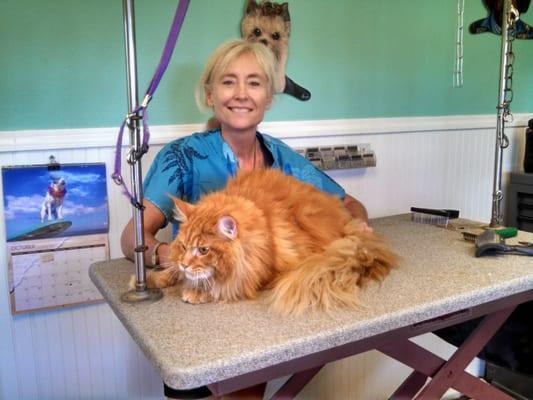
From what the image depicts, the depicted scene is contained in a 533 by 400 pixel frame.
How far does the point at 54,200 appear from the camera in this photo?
57.2 inches

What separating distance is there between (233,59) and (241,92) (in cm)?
9

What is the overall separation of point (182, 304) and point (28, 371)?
90cm

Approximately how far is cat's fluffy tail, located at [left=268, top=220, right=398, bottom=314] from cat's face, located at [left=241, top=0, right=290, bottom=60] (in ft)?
3.05

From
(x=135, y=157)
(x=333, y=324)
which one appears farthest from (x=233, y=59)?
(x=333, y=324)

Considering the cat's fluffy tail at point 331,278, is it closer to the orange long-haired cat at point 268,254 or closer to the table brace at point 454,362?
the orange long-haired cat at point 268,254

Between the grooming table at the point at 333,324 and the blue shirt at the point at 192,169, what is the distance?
20 cm

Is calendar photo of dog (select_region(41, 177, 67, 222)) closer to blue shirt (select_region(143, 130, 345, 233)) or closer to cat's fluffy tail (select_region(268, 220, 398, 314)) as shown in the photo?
blue shirt (select_region(143, 130, 345, 233))

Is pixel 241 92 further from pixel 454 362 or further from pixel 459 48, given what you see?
pixel 459 48

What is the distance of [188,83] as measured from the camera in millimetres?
1619

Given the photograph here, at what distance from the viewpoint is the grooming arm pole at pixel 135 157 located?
2.80ft

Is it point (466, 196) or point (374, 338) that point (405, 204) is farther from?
point (374, 338)

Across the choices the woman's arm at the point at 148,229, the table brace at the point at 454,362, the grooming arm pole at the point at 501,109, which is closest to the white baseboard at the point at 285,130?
the woman's arm at the point at 148,229

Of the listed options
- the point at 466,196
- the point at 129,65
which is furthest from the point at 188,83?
the point at 466,196

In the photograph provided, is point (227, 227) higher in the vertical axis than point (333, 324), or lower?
higher
